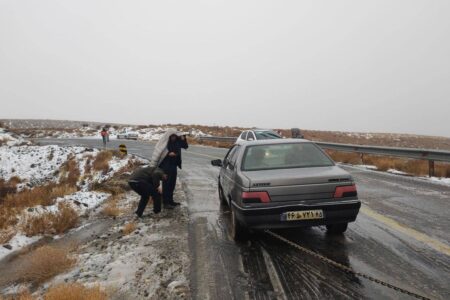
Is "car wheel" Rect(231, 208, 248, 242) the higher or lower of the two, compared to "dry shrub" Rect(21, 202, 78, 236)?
higher

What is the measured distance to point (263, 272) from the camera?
3990 millimetres

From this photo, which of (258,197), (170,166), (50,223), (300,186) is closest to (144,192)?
(170,166)

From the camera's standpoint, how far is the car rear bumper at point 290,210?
14.2 feet

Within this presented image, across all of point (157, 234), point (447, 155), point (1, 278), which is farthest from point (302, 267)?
point (447, 155)

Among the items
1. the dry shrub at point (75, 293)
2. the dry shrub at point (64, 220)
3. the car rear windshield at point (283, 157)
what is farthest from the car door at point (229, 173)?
the dry shrub at point (64, 220)

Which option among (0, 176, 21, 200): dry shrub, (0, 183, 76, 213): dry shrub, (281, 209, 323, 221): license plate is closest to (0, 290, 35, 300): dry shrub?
(281, 209, 323, 221): license plate

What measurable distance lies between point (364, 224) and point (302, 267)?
2.19 m

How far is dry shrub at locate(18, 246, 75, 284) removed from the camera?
14.3 ft

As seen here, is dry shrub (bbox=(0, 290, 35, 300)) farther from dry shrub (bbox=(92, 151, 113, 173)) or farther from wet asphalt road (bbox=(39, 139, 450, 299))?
dry shrub (bbox=(92, 151, 113, 173))

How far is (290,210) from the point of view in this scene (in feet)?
14.3

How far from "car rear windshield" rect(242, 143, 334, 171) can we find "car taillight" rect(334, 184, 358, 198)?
620 millimetres

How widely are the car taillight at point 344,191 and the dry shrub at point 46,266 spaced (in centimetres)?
384

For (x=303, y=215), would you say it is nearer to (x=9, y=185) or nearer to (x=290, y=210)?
(x=290, y=210)

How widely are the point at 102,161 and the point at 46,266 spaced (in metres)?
14.2
